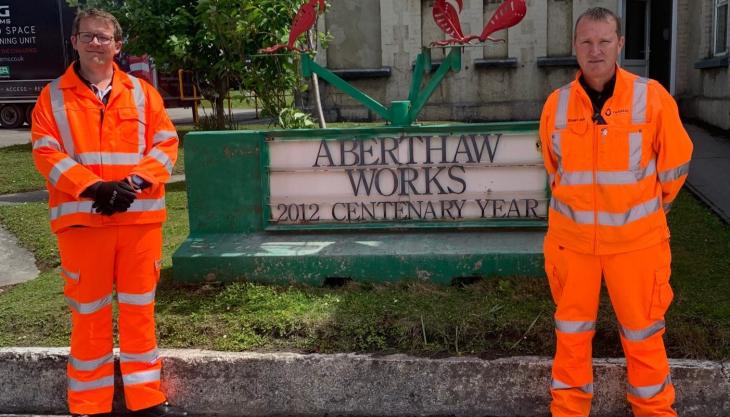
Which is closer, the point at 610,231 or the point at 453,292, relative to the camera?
the point at 610,231

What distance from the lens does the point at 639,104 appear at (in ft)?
10.9

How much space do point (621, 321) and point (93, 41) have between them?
2743 mm

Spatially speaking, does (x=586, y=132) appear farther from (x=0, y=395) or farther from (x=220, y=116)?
(x=220, y=116)

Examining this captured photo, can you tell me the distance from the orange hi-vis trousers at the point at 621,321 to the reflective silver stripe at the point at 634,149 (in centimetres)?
37

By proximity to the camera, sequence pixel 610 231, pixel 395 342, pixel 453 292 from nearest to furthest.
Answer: pixel 610 231 → pixel 395 342 → pixel 453 292

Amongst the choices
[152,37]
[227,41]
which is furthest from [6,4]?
[227,41]

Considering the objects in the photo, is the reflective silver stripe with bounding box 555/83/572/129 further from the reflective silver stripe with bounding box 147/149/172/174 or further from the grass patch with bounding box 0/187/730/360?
the reflective silver stripe with bounding box 147/149/172/174

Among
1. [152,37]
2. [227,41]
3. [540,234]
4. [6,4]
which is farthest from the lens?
[6,4]

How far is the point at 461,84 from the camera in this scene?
1559cm

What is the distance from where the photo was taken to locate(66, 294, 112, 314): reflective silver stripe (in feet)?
12.1

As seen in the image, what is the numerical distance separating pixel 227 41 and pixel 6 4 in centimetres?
1452

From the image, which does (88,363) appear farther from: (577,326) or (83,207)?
(577,326)

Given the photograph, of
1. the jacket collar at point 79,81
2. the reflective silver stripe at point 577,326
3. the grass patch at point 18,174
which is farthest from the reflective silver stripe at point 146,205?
the grass patch at point 18,174

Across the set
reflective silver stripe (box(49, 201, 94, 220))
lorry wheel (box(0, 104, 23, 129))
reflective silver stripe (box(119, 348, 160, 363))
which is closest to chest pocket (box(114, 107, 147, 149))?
reflective silver stripe (box(49, 201, 94, 220))
